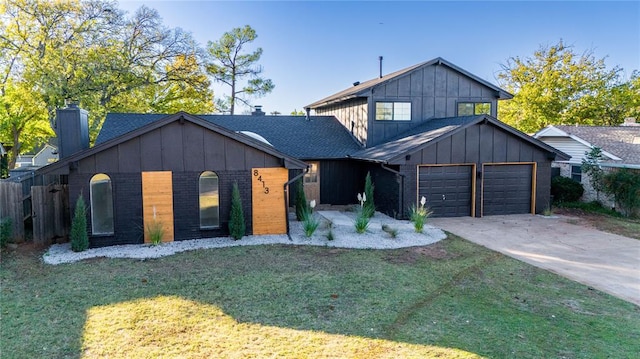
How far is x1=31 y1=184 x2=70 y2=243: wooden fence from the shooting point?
1013 cm

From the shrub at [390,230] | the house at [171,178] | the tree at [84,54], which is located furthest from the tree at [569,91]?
the tree at [84,54]

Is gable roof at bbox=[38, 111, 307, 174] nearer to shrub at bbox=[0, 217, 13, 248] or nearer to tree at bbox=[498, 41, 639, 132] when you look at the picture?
shrub at bbox=[0, 217, 13, 248]

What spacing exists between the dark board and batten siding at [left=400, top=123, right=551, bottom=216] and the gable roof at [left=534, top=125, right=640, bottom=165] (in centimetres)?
390

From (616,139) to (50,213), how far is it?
21.6m

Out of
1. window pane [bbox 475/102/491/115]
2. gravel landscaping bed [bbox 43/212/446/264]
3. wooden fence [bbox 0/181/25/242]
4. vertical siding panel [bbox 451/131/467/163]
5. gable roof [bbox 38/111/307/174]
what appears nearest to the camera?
gravel landscaping bed [bbox 43/212/446/264]

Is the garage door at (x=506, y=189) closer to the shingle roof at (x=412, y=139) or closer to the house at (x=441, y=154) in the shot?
the house at (x=441, y=154)

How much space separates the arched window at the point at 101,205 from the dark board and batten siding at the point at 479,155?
341 inches

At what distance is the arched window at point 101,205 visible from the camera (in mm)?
10156

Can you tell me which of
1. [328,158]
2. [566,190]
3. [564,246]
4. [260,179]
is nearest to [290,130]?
[328,158]

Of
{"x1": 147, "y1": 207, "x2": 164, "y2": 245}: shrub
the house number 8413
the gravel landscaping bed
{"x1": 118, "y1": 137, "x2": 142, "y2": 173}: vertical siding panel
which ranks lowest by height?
the gravel landscaping bed

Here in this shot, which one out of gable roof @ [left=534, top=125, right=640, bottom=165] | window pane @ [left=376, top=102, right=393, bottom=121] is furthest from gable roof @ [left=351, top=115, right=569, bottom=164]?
gable roof @ [left=534, top=125, right=640, bottom=165]

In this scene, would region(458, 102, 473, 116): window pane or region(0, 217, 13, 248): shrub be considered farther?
region(458, 102, 473, 116): window pane

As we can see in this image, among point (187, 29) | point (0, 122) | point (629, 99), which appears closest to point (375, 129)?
point (187, 29)

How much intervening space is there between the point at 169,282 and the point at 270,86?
2589 cm
